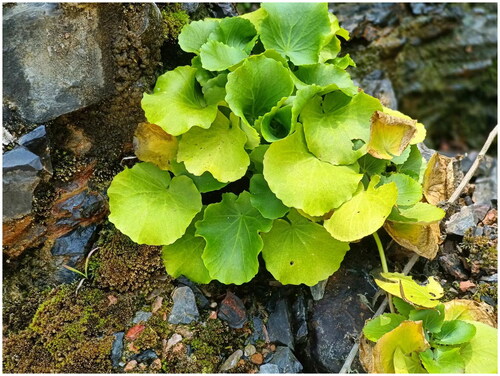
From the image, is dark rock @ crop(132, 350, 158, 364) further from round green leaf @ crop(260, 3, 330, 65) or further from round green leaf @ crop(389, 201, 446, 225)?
round green leaf @ crop(260, 3, 330, 65)

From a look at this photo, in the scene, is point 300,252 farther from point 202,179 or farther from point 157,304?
point 157,304

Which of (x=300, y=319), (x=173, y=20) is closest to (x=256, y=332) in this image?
(x=300, y=319)

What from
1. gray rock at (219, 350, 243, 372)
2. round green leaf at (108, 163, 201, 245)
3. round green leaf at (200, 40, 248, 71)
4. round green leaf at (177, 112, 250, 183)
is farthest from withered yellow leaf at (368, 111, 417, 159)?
gray rock at (219, 350, 243, 372)

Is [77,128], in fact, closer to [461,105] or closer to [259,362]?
[259,362]

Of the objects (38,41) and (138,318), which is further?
(138,318)

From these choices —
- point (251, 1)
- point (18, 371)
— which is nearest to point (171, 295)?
point (18, 371)

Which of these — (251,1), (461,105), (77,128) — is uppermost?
(77,128)

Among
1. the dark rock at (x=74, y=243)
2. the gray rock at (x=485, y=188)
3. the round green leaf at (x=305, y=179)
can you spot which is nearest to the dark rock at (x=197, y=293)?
the dark rock at (x=74, y=243)
